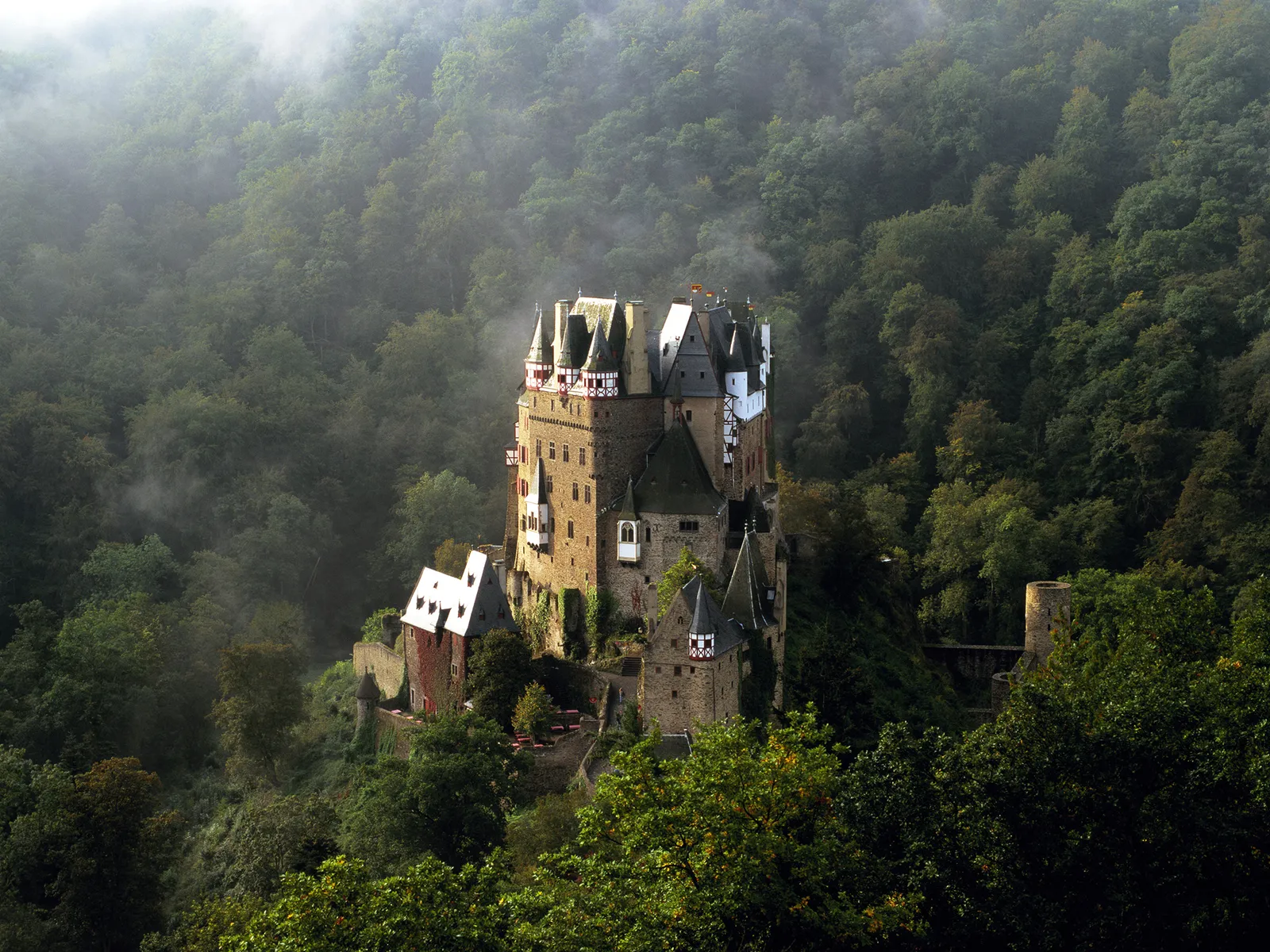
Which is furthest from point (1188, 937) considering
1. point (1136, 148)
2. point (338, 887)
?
point (1136, 148)

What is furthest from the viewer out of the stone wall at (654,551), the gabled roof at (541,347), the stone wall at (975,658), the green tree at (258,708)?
the stone wall at (975,658)

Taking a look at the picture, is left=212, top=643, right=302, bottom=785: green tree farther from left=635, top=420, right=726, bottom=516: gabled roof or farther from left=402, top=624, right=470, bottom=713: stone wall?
left=635, top=420, right=726, bottom=516: gabled roof

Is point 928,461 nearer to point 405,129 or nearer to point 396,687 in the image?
point 396,687

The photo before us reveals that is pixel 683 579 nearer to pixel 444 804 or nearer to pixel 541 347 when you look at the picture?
pixel 541 347

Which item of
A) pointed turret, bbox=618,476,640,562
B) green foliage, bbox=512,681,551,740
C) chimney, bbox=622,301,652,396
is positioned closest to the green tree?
green foliage, bbox=512,681,551,740

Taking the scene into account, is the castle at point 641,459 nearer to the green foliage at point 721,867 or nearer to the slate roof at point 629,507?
the slate roof at point 629,507

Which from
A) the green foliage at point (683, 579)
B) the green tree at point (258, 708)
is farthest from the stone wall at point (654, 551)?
→ the green tree at point (258, 708)
